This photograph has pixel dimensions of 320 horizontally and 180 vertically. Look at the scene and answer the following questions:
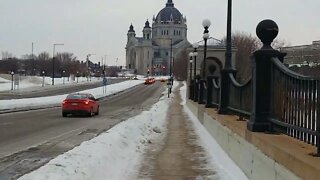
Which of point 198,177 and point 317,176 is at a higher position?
point 317,176

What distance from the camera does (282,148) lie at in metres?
7.11

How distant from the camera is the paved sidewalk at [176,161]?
34.3 ft

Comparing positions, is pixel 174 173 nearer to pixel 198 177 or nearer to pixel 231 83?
pixel 198 177

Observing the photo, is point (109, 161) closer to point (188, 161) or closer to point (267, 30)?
point (188, 161)

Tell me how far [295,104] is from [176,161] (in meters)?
4.89

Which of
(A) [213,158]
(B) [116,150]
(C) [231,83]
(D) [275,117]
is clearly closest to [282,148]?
(D) [275,117]

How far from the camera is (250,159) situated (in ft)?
31.0

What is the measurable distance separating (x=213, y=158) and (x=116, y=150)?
2386 millimetres

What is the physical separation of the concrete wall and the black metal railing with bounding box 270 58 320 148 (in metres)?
0.55

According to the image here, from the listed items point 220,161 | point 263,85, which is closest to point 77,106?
point 220,161

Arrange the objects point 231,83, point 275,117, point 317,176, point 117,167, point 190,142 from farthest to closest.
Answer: point 190,142
point 231,83
point 117,167
point 275,117
point 317,176

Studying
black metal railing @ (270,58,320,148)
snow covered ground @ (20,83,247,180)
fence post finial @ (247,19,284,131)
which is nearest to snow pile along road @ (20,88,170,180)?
snow covered ground @ (20,83,247,180)

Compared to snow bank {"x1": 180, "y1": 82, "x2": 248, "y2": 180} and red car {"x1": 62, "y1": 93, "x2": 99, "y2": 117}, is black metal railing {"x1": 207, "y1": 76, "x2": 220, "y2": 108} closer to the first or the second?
snow bank {"x1": 180, "y1": 82, "x2": 248, "y2": 180}

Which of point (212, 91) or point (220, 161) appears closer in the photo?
point (220, 161)
